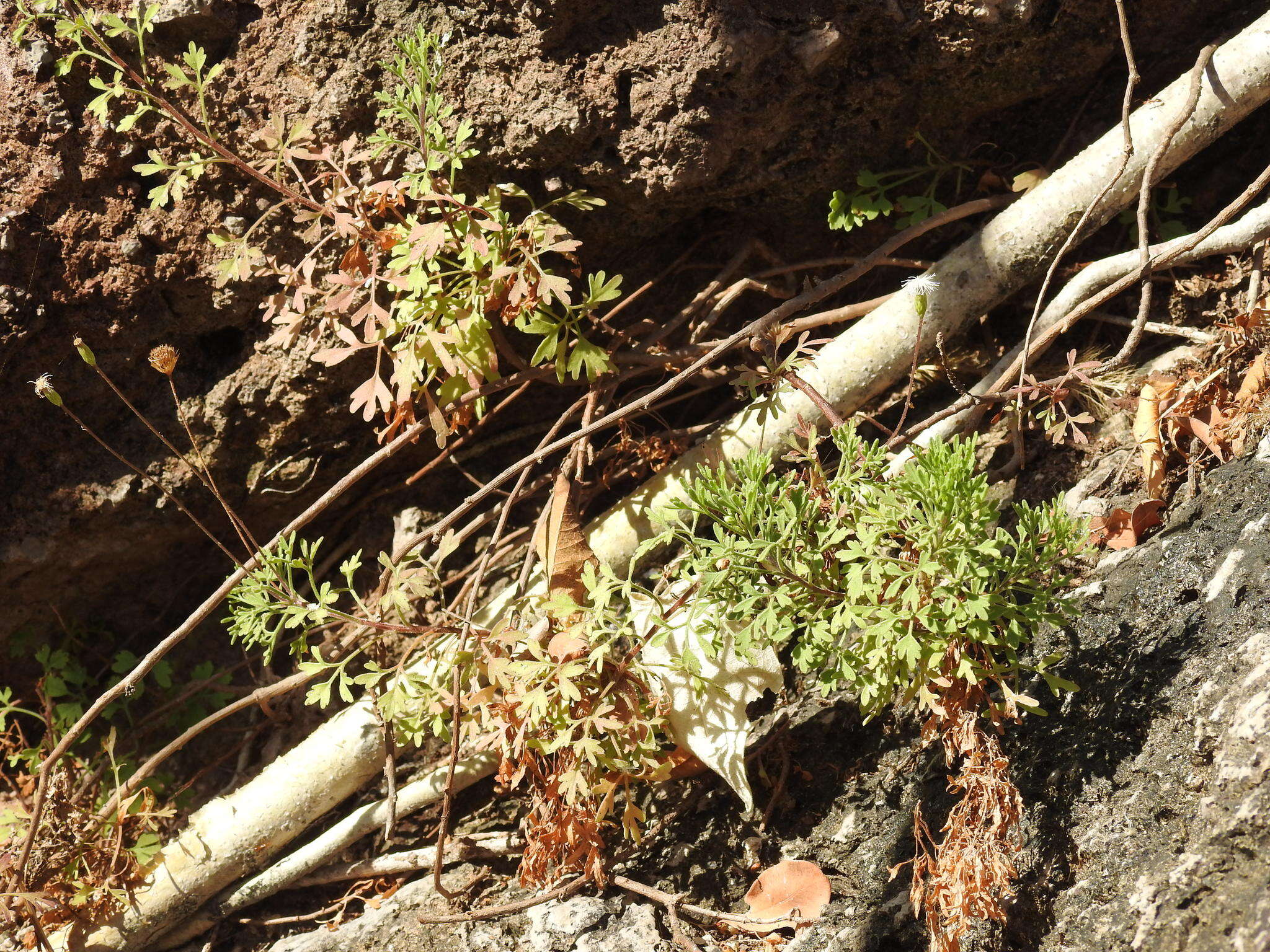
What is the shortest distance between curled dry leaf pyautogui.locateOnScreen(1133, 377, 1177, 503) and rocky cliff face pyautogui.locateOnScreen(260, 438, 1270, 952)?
0.11 meters

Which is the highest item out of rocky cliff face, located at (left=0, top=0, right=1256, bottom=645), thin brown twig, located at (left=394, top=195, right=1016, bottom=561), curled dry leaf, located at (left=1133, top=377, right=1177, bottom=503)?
rocky cliff face, located at (left=0, top=0, right=1256, bottom=645)

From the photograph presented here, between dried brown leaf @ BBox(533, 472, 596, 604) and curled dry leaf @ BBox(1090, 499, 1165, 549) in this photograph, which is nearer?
curled dry leaf @ BBox(1090, 499, 1165, 549)

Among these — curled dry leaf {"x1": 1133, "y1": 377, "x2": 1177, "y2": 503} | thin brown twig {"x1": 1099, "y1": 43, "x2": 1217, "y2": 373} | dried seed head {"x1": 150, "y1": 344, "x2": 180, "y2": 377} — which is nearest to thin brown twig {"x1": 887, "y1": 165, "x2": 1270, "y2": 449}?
thin brown twig {"x1": 1099, "y1": 43, "x2": 1217, "y2": 373}

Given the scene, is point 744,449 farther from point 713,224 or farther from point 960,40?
point 960,40

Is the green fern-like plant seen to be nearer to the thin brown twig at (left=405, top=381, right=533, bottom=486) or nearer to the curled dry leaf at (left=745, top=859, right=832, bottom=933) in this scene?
the curled dry leaf at (left=745, top=859, right=832, bottom=933)

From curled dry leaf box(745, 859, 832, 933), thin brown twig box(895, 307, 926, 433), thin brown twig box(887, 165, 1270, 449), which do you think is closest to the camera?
curled dry leaf box(745, 859, 832, 933)

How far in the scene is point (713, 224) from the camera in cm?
306

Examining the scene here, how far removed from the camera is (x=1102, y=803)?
190 cm

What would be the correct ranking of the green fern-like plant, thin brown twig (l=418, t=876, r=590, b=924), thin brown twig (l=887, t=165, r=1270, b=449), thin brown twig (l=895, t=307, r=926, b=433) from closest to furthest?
the green fern-like plant → thin brown twig (l=895, t=307, r=926, b=433) → thin brown twig (l=418, t=876, r=590, b=924) → thin brown twig (l=887, t=165, r=1270, b=449)

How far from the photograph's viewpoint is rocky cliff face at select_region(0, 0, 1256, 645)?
264cm

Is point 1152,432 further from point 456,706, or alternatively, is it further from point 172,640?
point 172,640

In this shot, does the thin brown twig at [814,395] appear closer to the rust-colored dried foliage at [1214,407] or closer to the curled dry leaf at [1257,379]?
the rust-colored dried foliage at [1214,407]

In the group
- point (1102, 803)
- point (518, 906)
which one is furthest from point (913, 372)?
point (518, 906)

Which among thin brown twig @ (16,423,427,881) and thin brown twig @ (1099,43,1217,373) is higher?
thin brown twig @ (16,423,427,881)
